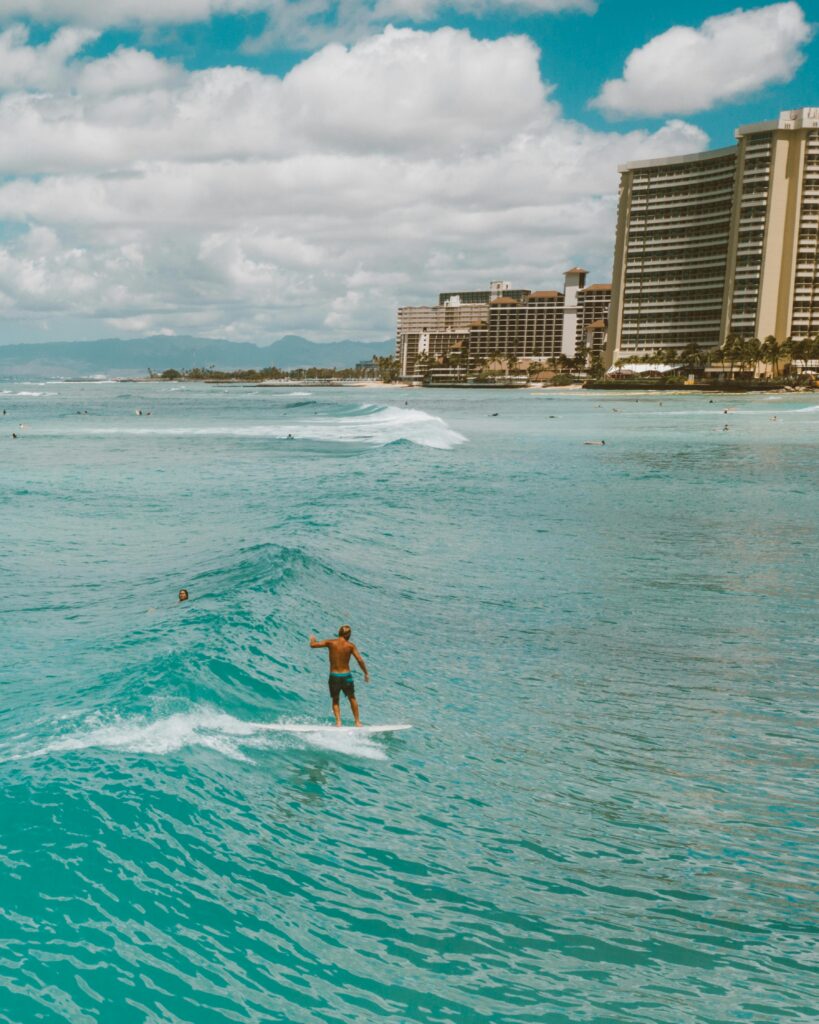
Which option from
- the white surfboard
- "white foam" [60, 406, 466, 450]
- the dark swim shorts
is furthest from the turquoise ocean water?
"white foam" [60, 406, 466, 450]

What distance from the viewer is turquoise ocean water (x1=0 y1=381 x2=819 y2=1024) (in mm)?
7863

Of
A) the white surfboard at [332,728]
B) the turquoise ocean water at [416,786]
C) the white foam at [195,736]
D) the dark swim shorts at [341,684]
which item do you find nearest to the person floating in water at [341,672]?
the dark swim shorts at [341,684]

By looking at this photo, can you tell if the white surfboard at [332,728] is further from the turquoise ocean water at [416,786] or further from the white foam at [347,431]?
the white foam at [347,431]

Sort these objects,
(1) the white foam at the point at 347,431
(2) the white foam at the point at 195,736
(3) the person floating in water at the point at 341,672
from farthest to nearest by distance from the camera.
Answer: (1) the white foam at the point at 347,431 < (3) the person floating in water at the point at 341,672 < (2) the white foam at the point at 195,736

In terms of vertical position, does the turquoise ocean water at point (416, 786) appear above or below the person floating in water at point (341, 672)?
below

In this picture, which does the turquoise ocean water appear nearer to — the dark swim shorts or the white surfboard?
the white surfboard

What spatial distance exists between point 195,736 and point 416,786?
333 cm

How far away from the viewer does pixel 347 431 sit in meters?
87.8

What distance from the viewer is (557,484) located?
45156 mm

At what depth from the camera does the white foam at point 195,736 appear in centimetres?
1216

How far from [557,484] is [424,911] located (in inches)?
1475

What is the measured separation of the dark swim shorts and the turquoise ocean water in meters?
0.63

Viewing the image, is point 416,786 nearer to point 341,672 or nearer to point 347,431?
point 341,672

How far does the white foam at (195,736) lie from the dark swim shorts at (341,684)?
548 mm
